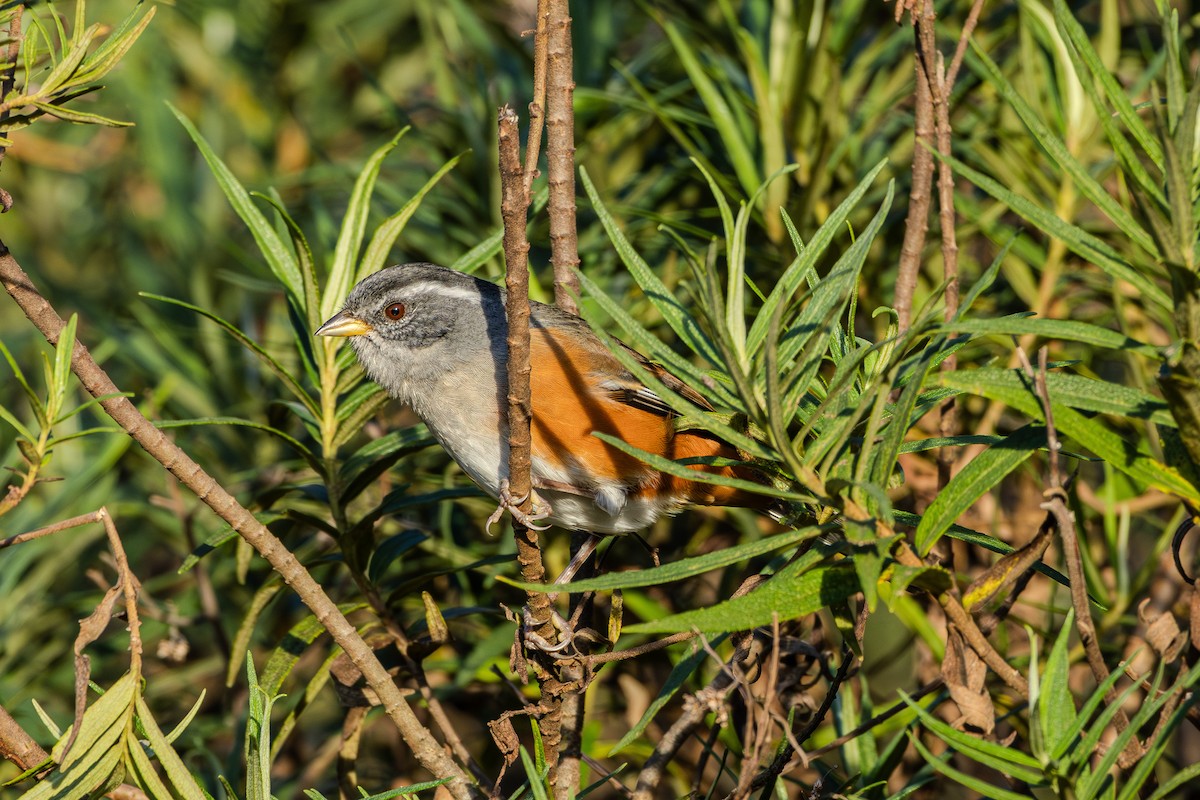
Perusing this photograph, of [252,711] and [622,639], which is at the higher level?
[252,711]

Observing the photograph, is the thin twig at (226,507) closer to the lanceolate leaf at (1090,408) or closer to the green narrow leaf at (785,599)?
the green narrow leaf at (785,599)

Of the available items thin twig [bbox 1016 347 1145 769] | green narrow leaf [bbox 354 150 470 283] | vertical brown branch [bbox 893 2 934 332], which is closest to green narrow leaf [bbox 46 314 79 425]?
green narrow leaf [bbox 354 150 470 283]

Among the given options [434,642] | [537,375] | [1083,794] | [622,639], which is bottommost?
[622,639]

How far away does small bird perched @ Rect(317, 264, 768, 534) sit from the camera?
11.4 ft

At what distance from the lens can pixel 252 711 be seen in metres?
2.26

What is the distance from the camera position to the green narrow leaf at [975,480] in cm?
192

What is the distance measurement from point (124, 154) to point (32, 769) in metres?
5.62

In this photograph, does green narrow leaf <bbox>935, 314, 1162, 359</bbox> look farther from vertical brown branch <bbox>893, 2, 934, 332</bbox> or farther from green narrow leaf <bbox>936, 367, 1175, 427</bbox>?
vertical brown branch <bbox>893, 2, 934, 332</bbox>

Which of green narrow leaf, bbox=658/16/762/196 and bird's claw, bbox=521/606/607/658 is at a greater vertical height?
green narrow leaf, bbox=658/16/762/196

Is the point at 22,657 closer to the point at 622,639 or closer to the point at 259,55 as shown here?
the point at 622,639

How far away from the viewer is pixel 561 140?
281 centimetres

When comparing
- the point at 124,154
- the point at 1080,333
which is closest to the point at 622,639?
the point at 1080,333

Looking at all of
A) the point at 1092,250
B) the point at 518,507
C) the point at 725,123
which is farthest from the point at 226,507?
the point at 725,123

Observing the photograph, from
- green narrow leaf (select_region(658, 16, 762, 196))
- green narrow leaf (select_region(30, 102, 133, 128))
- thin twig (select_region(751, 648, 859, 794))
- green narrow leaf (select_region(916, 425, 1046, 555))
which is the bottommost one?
thin twig (select_region(751, 648, 859, 794))
